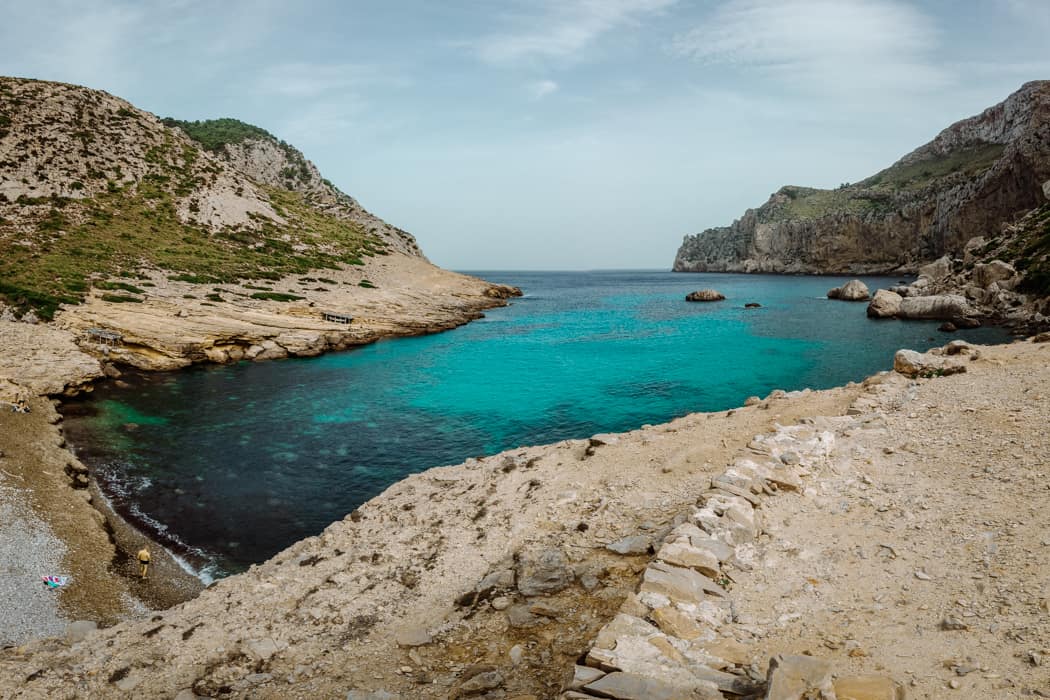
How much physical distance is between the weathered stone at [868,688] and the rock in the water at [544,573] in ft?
15.7

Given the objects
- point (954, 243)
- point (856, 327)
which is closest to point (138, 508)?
point (856, 327)

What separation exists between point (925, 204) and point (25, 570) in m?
164

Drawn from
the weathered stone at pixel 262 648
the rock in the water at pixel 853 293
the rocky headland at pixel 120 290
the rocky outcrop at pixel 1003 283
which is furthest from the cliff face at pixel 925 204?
the weathered stone at pixel 262 648

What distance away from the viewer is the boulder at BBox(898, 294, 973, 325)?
173ft

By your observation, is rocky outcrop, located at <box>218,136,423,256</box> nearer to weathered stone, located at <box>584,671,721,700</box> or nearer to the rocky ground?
the rocky ground

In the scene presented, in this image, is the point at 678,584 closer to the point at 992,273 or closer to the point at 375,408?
the point at 375,408

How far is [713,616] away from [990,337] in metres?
49.4

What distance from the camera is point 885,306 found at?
60.2m

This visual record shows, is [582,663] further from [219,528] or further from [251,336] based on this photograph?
[251,336]

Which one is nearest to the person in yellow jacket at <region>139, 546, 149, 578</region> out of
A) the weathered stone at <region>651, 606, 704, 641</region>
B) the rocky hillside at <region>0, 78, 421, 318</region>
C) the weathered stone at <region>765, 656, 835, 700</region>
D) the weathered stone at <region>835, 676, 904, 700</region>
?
the weathered stone at <region>651, 606, 704, 641</region>

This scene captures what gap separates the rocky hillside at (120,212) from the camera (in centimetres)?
4300

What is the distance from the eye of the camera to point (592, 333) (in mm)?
59750

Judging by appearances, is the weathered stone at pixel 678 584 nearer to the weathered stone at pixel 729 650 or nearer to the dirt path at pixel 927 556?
the dirt path at pixel 927 556

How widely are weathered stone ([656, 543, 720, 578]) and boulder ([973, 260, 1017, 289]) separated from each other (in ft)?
206
